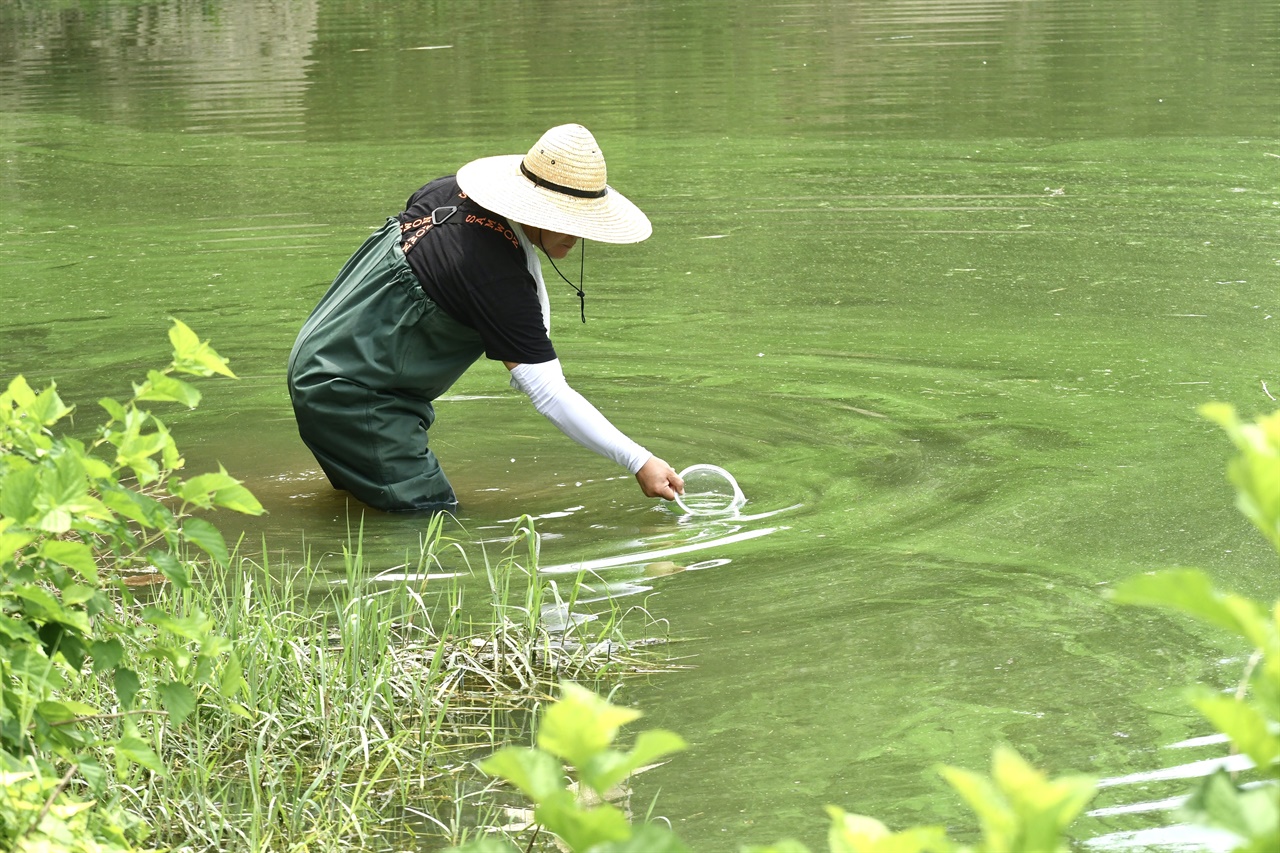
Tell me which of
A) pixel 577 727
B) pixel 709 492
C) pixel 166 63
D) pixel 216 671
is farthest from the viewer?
pixel 166 63

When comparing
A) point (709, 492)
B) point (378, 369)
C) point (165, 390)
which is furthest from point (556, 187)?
point (165, 390)

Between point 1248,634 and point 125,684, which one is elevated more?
→ point 1248,634

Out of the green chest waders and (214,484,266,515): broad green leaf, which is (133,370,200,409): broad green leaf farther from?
the green chest waders

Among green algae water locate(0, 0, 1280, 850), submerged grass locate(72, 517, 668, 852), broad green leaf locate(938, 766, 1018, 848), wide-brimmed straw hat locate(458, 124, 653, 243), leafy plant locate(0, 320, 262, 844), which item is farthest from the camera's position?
wide-brimmed straw hat locate(458, 124, 653, 243)

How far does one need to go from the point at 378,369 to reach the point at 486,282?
48 centimetres

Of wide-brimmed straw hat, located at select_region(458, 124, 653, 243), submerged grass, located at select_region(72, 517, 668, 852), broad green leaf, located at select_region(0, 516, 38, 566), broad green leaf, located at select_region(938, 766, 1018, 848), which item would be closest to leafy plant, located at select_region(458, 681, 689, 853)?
broad green leaf, located at select_region(938, 766, 1018, 848)

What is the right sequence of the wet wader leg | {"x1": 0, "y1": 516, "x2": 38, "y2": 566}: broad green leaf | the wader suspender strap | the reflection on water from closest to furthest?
{"x1": 0, "y1": 516, "x2": 38, "y2": 566}: broad green leaf → the wader suspender strap → the wet wader leg → the reflection on water

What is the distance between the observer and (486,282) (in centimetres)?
412

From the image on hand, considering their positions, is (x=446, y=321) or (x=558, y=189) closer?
(x=558, y=189)

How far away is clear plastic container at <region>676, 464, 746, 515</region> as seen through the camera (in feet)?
14.9

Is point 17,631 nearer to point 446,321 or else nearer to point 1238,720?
point 1238,720

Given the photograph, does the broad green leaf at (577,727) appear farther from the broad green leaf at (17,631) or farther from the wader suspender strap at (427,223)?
the wader suspender strap at (427,223)

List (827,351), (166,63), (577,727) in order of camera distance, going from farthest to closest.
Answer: (166,63)
(827,351)
(577,727)

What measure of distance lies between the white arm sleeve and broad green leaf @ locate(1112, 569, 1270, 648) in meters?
3.16
